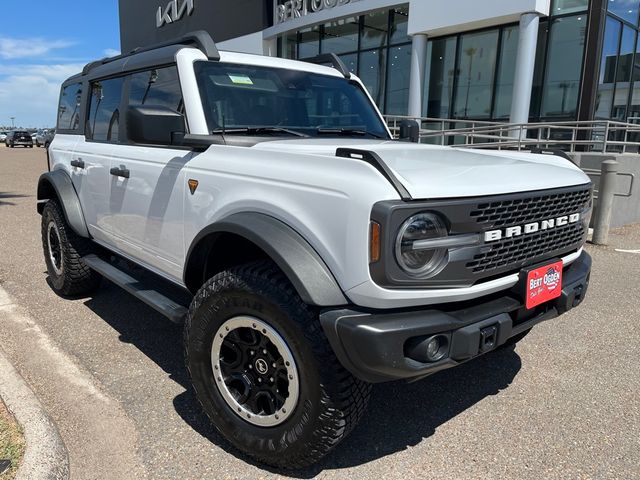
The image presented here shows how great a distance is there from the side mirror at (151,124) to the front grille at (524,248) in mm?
1693

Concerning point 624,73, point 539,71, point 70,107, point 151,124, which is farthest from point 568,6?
point 151,124

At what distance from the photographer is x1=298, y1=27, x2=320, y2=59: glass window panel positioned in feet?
64.4

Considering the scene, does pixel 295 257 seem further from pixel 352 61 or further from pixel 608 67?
pixel 352 61

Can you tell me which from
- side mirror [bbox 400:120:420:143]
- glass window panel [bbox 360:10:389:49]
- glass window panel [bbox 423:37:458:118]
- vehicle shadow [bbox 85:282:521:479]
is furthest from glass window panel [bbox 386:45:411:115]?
vehicle shadow [bbox 85:282:521:479]

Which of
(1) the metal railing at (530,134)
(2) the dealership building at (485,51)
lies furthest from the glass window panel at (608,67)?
(1) the metal railing at (530,134)

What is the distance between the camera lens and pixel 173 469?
2.44 meters

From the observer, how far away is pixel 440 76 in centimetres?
1612

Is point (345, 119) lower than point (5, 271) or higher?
higher

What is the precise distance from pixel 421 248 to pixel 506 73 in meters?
14.2

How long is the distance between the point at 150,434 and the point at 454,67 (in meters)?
15.2

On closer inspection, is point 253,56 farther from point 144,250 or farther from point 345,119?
point 144,250

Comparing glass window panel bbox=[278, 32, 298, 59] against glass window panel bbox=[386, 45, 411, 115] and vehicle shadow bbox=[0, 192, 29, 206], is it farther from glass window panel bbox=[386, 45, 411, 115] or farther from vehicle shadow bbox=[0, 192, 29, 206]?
vehicle shadow bbox=[0, 192, 29, 206]

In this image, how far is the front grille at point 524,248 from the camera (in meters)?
2.21

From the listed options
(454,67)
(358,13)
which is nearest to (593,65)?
(454,67)
